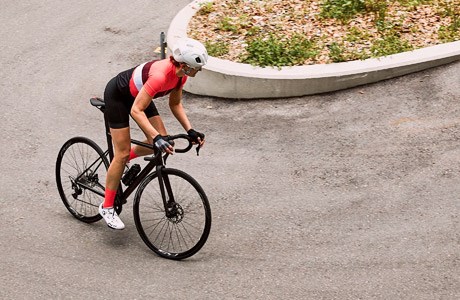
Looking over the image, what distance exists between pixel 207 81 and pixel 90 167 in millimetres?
2913

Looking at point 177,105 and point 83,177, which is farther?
point 83,177

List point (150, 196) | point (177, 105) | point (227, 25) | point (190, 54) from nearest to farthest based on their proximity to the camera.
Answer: point (190, 54) < point (177, 105) < point (150, 196) < point (227, 25)

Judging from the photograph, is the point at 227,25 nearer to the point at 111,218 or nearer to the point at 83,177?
the point at 83,177

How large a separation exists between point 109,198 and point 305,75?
3.61 meters

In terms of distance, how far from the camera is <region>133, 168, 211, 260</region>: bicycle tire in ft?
23.1

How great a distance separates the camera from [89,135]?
377 inches

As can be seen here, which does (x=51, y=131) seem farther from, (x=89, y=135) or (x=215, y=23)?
(x=215, y=23)

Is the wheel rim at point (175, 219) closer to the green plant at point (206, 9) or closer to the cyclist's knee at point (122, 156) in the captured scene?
the cyclist's knee at point (122, 156)

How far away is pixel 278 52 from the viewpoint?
1048 centimetres

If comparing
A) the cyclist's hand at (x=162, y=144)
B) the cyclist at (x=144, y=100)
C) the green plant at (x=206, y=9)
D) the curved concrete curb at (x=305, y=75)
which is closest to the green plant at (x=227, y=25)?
the green plant at (x=206, y=9)

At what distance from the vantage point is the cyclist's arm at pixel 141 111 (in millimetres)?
6672

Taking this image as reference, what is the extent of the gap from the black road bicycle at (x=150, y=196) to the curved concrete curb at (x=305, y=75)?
2.63 meters

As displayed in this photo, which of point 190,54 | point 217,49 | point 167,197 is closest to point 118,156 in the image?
point 167,197

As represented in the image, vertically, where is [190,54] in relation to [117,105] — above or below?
above
